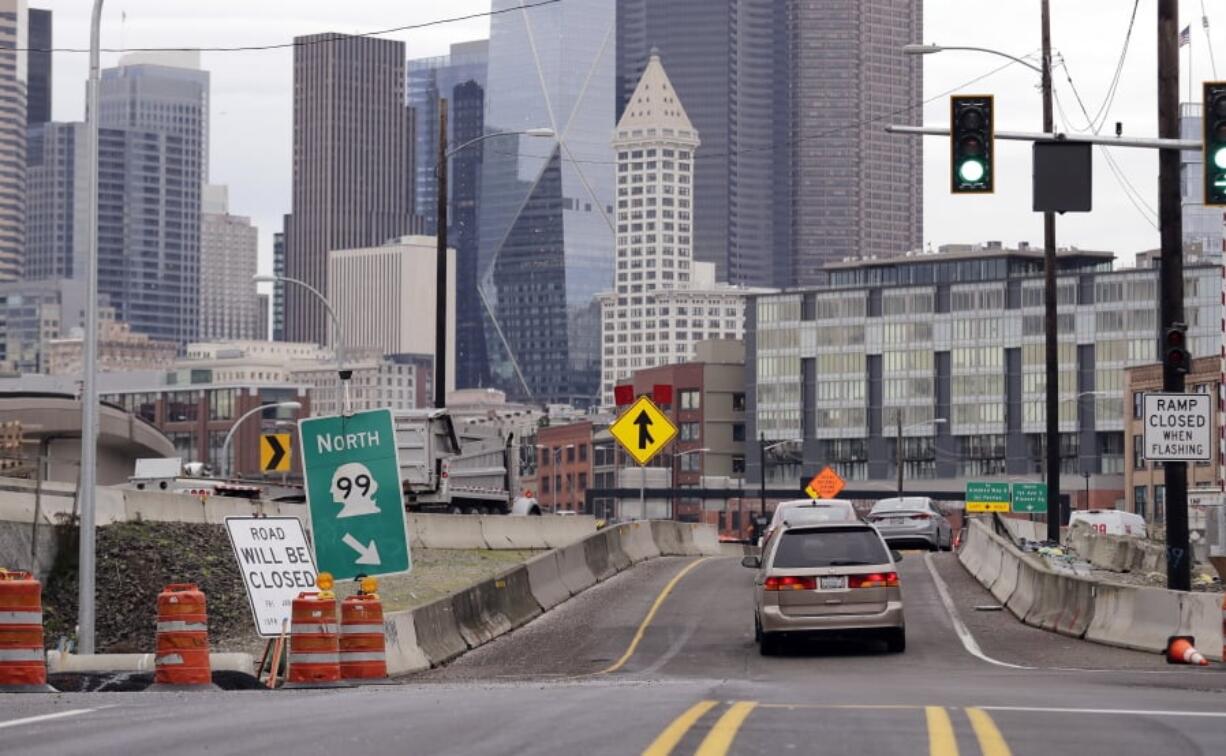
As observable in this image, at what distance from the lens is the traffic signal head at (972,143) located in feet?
87.9

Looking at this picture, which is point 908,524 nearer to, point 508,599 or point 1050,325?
point 1050,325

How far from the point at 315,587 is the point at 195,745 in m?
9.07

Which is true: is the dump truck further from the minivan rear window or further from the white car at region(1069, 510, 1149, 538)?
the minivan rear window

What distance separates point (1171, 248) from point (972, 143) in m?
4.06

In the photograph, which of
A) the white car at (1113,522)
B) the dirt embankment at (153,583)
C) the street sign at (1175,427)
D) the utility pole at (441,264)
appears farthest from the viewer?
the white car at (1113,522)

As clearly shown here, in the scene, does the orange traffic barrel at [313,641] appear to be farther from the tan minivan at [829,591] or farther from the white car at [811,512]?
the white car at [811,512]

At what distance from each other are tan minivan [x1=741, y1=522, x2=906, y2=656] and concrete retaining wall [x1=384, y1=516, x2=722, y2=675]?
4.32m

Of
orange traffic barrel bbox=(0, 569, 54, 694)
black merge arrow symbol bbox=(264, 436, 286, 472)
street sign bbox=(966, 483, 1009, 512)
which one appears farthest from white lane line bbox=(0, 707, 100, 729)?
street sign bbox=(966, 483, 1009, 512)

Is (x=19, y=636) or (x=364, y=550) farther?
(x=364, y=550)

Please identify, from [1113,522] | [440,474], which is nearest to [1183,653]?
[440,474]

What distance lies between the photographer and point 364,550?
21.1 m

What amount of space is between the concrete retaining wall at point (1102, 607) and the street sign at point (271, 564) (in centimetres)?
1080

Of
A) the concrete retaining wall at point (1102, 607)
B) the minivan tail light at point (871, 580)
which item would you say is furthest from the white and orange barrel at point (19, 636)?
the concrete retaining wall at point (1102, 607)

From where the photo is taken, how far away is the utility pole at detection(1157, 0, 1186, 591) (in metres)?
29.0
